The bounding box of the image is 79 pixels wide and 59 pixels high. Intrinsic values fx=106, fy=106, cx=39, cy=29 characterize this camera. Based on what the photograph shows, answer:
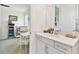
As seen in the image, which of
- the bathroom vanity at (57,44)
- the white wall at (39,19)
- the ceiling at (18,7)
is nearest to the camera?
the bathroom vanity at (57,44)

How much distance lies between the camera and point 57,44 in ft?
5.83

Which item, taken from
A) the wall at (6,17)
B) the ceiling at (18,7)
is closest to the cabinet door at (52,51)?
the wall at (6,17)

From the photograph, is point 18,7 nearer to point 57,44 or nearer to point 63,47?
point 57,44

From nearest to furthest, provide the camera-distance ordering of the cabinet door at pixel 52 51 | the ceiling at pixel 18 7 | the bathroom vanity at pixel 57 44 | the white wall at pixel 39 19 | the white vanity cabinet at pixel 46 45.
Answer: the bathroom vanity at pixel 57 44 < the cabinet door at pixel 52 51 < the white vanity cabinet at pixel 46 45 < the ceiling at pixel 18 7 < the white wall at pixel 39 19

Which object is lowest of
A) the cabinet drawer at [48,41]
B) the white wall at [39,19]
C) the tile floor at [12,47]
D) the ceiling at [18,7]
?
the tile floor at [12,47]

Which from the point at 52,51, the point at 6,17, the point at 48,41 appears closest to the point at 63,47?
the point at 52,51

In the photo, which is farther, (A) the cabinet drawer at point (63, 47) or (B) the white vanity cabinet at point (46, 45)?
(B) the white vanity cabinet at point (46, 45)

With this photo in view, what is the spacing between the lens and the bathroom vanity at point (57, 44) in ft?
4.98

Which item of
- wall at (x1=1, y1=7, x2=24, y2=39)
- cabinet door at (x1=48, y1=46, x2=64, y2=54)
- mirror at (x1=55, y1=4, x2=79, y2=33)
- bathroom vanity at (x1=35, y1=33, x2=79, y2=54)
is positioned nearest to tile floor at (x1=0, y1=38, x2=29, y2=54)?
wall at (x1=1, y1=7, x2=24, y2=39)

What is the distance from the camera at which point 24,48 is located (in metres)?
2.38

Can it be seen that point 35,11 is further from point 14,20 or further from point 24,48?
point 24,48

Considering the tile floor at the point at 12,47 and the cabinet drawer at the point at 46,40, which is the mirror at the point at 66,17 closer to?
the cabinet drawer at the point at 46,40
